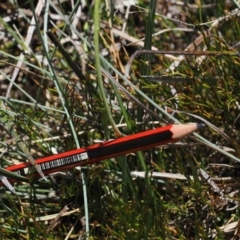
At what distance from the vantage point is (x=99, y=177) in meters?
1.13

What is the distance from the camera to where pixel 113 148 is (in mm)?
992

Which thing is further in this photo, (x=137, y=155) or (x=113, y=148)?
(x=137, y=155)

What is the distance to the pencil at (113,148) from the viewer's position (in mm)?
892

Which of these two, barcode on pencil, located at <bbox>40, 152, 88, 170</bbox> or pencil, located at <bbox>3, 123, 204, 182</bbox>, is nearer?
pencil, located at <bbox>3, 123, 204, 182</bbox>

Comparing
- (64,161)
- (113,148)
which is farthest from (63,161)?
(113,148)

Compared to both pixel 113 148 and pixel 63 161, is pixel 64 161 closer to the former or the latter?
pixel 63 161

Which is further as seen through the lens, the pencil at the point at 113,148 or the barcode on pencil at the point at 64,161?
the barcode on pencil at the point at 64,161

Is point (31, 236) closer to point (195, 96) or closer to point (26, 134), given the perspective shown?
point (26, 134)

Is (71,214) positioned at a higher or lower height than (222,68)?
lower

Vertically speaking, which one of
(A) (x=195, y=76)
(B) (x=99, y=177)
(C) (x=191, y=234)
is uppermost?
(A) (x=195, y=76)

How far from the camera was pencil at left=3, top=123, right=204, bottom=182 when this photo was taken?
2.93 ft

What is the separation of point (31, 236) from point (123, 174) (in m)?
0.19

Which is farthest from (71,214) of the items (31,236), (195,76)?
(195,76)

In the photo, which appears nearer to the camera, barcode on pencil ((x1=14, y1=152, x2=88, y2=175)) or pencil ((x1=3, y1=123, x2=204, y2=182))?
pencil ((x1=3, y1=123, x2=204, y2=182))
